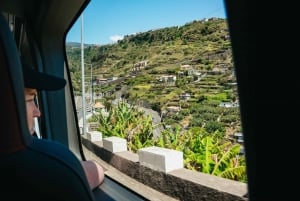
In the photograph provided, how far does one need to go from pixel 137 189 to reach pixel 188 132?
51 centimetres

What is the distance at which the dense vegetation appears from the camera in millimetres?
1439

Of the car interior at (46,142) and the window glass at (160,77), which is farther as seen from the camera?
the window glass at (160,77)

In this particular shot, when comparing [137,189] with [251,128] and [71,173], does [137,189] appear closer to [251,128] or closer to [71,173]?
[71,173]

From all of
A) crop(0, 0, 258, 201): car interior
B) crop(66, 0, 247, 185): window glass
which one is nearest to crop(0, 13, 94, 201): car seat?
crop(0, 0, 258, 201): car interior

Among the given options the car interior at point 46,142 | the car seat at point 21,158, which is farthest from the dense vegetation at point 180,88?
the car seat at point 21,158

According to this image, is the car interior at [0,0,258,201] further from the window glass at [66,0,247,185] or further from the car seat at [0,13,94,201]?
the window glass at [66,0,247,185]

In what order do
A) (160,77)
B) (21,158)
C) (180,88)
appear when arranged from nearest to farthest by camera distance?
1. (21,158)
2. (180,88)
3. (160,77)

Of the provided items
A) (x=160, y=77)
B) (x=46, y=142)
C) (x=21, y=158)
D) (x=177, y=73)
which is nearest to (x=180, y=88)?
(x=177, y=73)

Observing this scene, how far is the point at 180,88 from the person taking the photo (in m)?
1.76

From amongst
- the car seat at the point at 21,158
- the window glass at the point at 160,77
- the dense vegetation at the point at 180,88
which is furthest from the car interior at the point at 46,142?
the dense vegetation at the point at 180,88

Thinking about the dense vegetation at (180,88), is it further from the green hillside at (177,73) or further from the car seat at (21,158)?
the car seat at (21,158)

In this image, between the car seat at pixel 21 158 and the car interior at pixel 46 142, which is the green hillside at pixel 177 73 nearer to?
Result: the car interior at pixel 46 142

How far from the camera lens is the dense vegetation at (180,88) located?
1.44 meters

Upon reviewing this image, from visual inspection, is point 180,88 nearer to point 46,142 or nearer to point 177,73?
point 177,73
